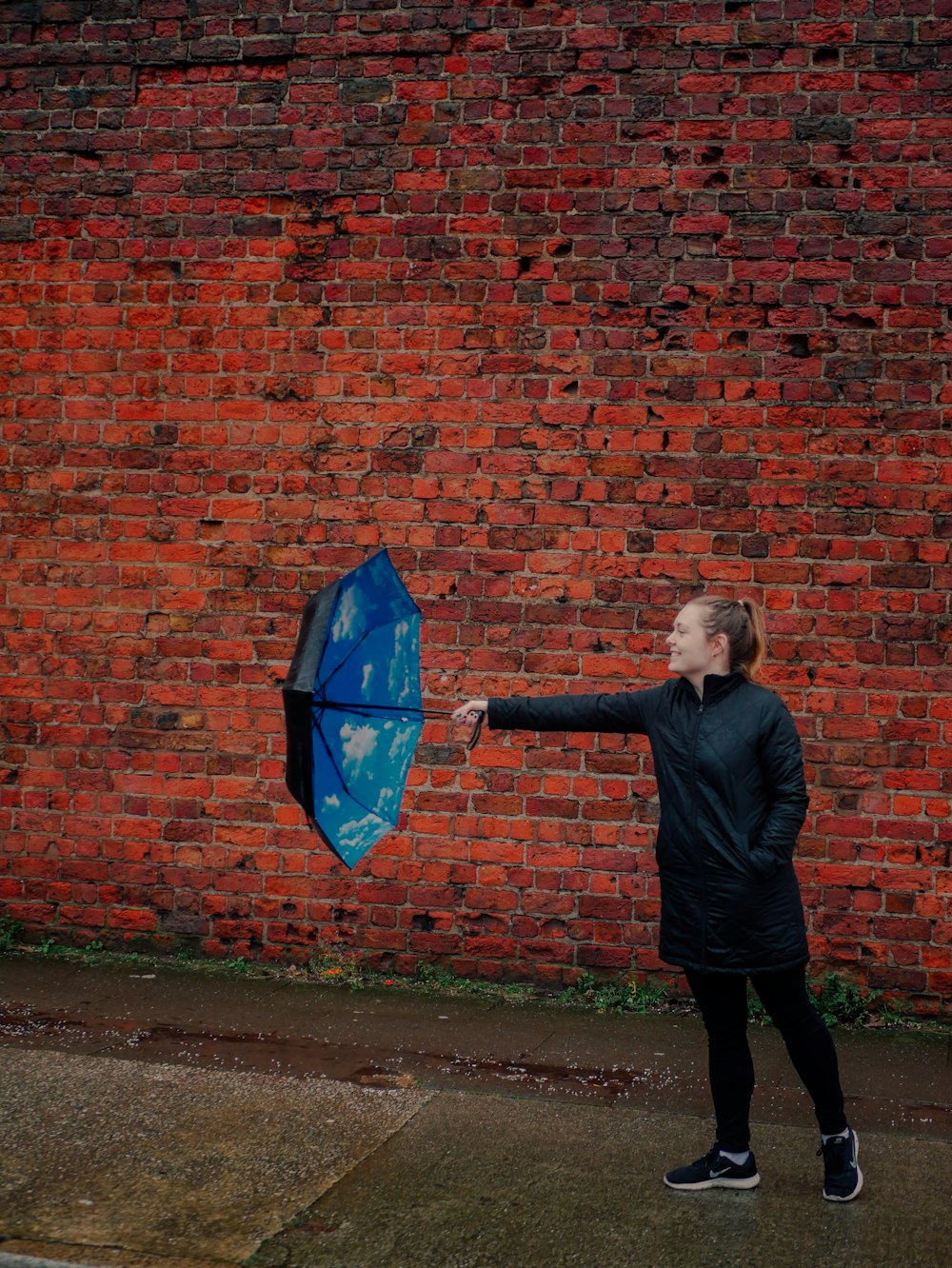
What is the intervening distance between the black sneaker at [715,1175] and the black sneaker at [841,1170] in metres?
0.20

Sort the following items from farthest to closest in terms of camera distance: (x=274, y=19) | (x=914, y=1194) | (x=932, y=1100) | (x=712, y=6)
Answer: (x=274, y=19) → (x=712, y=6) → (x=932, y=1100) → (x=914, y=1194)

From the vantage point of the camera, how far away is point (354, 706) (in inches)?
134

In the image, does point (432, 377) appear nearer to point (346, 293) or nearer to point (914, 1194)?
point (346, 293)

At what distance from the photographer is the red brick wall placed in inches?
199

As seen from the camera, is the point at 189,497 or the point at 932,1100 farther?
the point at 189,497

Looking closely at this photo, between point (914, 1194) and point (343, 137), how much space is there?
459cm

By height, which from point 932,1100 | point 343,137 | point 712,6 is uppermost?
point 712,6

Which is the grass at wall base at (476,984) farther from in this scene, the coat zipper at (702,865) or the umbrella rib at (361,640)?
the umbrella rib at (361,640)

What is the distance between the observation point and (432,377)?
5363 mm

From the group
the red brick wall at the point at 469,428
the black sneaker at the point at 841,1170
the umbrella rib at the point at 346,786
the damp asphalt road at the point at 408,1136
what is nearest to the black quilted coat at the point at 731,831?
the black sneaker at the point at 841,1170

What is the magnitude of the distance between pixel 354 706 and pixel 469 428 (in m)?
2.23

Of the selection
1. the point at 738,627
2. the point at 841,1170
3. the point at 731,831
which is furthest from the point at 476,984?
the point at 738,627

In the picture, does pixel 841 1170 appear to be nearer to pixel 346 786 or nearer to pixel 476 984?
pixel 346 786

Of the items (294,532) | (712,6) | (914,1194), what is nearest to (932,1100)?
(914,1194)
